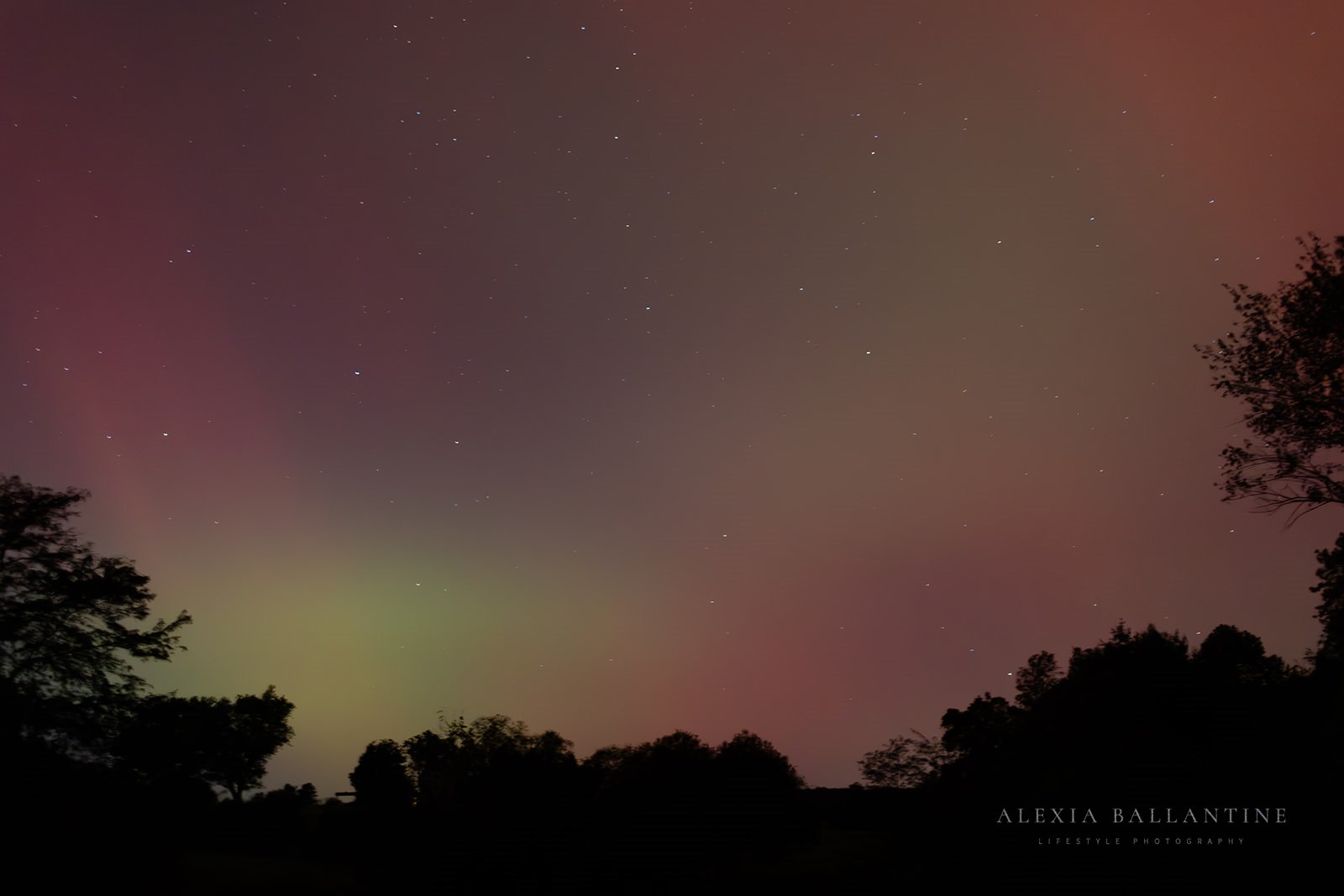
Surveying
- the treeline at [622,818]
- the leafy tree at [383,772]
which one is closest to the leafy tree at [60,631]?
the treeline at [622,818]

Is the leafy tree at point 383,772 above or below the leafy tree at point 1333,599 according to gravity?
below

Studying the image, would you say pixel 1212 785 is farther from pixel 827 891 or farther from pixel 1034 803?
A: pixel 827 891

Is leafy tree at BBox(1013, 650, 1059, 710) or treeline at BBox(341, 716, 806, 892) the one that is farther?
leafy tree at BBox(1013, 650, 1059, 710)

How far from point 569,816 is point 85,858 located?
19505 mm

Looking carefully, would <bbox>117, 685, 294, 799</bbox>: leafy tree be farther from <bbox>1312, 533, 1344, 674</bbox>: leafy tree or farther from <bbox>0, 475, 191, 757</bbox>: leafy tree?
<bbox>1312, 533, 1344, 674</bbox>: leafy tree

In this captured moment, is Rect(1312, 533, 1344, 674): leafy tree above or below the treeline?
above

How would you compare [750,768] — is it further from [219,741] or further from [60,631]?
[219,741]

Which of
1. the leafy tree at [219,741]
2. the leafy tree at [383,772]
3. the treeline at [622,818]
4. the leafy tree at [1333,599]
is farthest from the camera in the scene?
the leafy tree at [383,772]

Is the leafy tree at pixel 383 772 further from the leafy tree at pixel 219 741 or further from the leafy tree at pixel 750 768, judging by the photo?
→ the leafy tree at pixel 750 768

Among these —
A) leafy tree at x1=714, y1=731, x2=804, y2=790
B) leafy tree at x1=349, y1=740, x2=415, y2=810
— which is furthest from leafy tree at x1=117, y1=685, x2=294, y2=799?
leafy tree at x1=714, y1=731, x2=804, y2=790

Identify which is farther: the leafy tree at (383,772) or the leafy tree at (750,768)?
the leafy tree at (383,772)

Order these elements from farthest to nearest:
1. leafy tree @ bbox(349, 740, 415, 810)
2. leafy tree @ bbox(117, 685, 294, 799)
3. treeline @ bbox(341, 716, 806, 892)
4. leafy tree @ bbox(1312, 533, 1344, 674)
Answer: leafy tree @ bbox(349, 740, 415, 810) → leafy tree @ bbox(117, 685, 294, 799) → treeline @ bbox(341, 716, 806, 892) → leafy tree @ bbox(1312, 533, 1344, 674)

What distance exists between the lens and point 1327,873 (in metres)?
19.8

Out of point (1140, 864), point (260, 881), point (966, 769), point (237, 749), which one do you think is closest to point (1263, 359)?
point (1140, 864)
